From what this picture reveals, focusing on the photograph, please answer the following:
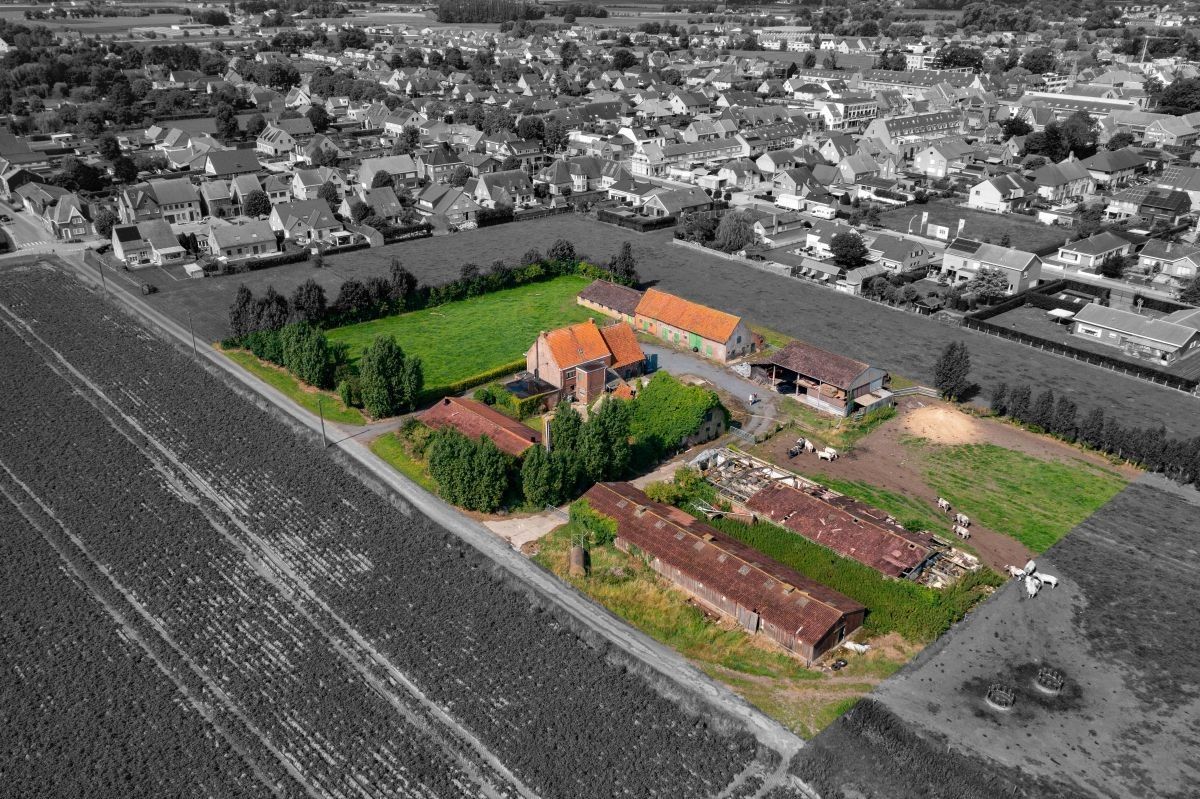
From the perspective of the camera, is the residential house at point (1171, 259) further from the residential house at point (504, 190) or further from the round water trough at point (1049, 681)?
the residential house at point (504, 190)

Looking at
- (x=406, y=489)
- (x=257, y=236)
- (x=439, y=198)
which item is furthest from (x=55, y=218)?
(x=406, y=489)

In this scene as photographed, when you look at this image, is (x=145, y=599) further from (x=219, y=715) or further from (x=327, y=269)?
(x=327, y=269)

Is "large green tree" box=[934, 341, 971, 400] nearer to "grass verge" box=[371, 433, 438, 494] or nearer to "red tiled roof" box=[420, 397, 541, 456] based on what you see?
"red tiled roof" box=[420, 397, 541, 456]

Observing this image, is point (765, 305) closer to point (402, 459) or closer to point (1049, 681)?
point (402, 459)

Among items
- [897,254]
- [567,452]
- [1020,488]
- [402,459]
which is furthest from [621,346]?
[897,254]

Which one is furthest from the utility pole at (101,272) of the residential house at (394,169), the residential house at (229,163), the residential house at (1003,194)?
the residential house at (1003,194)

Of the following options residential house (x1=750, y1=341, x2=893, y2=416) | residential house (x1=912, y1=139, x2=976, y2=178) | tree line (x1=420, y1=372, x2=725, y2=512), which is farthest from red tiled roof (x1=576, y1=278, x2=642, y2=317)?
residential house (x1=912, y1=139, x2=976, y2=178)
